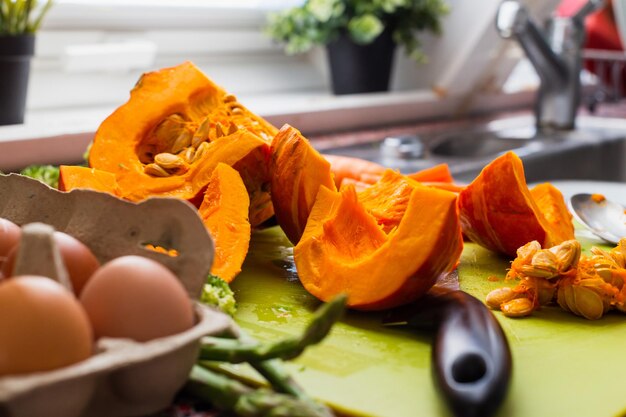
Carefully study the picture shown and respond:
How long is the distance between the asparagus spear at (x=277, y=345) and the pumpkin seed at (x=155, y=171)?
32 centimetres

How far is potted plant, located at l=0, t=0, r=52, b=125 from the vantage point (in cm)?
132

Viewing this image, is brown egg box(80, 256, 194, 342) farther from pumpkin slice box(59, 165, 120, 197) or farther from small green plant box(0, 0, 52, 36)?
Result: small green plant box(0, 0, 52, 36)

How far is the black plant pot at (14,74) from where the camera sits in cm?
132

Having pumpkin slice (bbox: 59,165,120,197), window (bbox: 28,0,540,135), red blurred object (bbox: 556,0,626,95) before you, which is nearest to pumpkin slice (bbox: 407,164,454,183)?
pumpkin slice (bbox: 59,165,120,197)

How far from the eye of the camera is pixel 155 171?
880 millimetres

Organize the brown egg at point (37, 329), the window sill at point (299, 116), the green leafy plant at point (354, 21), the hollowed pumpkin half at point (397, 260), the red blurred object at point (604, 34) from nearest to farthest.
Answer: the brown egg at point (37, 329) < the hollowed pumpkin half at point (397, 260) < the window sill at point (299, 116) < the green leafy plant at point (354, 21) < the red blurred object at point (604, 34)

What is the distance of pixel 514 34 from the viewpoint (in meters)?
1.97

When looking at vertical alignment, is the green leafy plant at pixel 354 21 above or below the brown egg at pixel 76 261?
above

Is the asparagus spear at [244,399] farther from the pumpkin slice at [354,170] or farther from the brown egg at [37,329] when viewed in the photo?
the pumpkin slice at [354,170]

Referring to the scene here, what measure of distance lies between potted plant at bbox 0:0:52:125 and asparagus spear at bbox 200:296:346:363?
0.89 metres

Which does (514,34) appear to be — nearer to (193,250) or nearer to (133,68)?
(133,68)

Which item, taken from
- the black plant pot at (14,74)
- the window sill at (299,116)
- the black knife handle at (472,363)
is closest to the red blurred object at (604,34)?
the window sill at (299,116)

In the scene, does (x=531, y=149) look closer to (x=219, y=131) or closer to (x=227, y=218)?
(x=219, y=131)

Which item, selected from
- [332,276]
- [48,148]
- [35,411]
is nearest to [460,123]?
[48,148]
